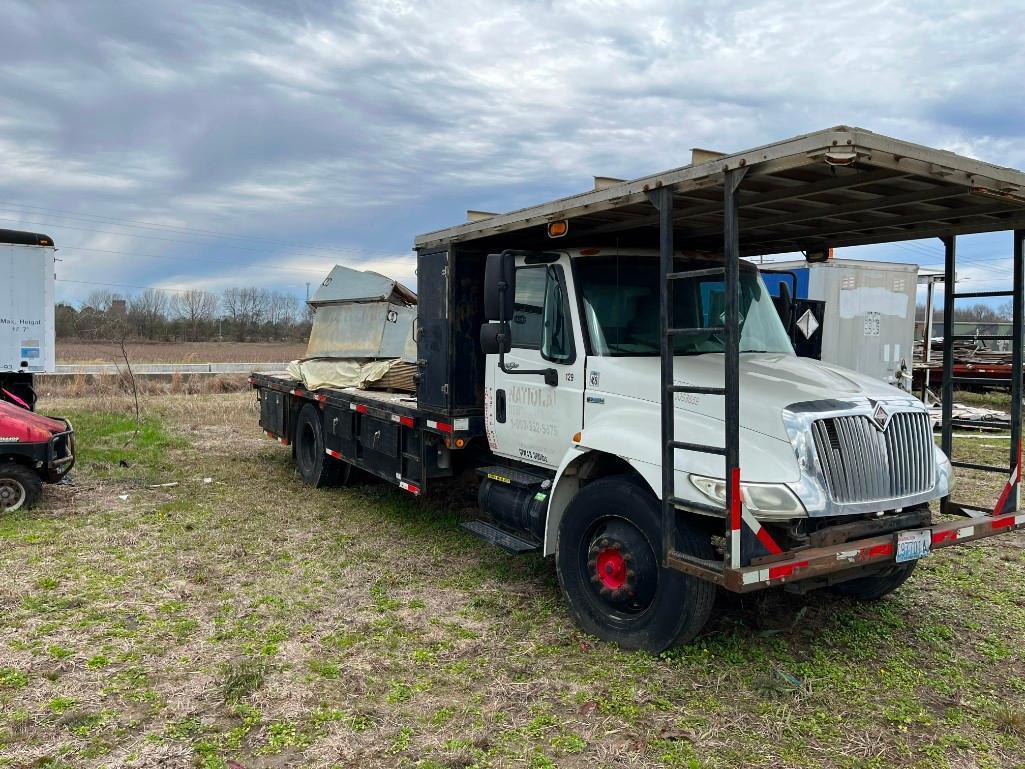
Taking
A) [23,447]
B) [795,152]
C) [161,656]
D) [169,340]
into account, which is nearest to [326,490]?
[23,447]

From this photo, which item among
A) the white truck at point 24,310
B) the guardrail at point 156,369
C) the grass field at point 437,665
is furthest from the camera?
the guardrail at point 156,369

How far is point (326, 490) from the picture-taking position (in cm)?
963

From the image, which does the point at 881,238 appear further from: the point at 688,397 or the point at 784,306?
the point at 688,397

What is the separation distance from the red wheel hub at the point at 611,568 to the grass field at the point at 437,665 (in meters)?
0.39

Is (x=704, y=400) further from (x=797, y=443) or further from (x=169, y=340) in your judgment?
(x=169, y=340)

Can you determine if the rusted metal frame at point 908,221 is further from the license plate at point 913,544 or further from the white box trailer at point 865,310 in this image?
the white box trailer at point 865,310

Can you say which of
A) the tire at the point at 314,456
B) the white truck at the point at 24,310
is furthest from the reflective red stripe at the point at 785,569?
the white truck at the point at 24,310

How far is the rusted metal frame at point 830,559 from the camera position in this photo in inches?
157

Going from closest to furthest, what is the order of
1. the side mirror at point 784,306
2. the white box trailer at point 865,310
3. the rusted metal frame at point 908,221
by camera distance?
the rusted metal frame at point 908,221 < the side mirror at point 784,306 < the white box trailer at point 865,310

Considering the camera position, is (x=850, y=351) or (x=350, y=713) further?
(x=850, y=351)

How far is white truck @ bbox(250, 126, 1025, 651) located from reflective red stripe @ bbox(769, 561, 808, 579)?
1 centimetres

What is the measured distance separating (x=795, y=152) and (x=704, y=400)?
150 centimetres

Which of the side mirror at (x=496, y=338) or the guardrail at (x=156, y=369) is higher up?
the side mirror at (x=496, y=338)

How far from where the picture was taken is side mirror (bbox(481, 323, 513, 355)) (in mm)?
5723
